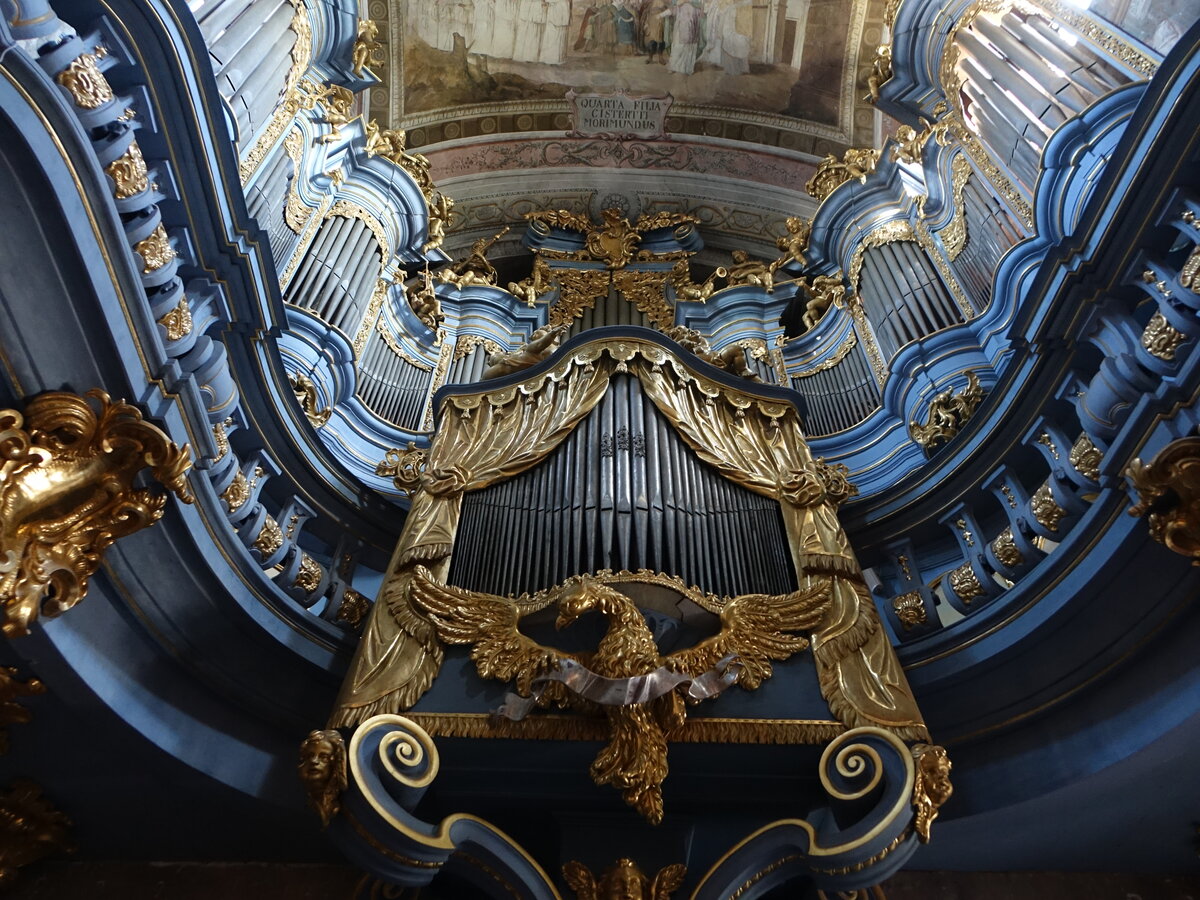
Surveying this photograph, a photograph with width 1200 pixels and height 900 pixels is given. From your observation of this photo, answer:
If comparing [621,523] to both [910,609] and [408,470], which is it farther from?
[910,609]

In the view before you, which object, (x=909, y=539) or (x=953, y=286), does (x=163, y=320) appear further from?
(x=953, y=286)

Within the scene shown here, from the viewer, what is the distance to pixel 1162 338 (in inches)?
169

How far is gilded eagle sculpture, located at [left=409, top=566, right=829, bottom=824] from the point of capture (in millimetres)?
3840

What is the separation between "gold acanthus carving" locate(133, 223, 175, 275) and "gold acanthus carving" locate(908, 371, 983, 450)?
18.2 ft

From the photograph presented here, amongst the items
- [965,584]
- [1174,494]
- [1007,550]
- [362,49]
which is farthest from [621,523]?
[362,49]

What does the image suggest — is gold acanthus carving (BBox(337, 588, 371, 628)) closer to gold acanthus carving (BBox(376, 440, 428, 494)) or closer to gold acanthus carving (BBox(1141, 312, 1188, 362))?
gold acanthus carving (BBox(376, 440, 428, 494))

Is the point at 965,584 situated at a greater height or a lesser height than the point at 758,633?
greater

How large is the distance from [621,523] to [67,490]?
260 cm

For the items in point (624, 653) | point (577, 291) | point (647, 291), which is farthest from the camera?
point (647, 291)

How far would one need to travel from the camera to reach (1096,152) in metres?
5.90

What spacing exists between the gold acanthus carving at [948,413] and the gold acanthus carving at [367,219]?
5.82 meters

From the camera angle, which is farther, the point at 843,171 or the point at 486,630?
the point at 843,171

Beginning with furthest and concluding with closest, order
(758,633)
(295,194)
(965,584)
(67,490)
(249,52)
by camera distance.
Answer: (295,194)
(249,52)
(965,584)
(758,633)
(67,490)

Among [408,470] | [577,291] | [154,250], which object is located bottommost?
[154,250]
